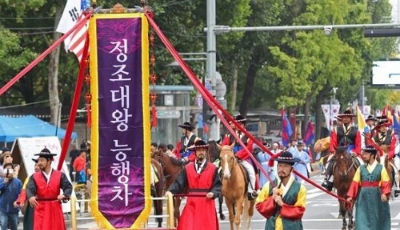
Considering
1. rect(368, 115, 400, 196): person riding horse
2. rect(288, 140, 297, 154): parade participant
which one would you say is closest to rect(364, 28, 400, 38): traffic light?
rect(288, 140, 297, 154): parade participant

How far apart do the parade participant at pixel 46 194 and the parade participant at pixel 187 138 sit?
6930 millimetres

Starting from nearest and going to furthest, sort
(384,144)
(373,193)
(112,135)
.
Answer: (112,135)
(373,193)
(384,144)

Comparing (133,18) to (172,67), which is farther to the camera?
(172,67)

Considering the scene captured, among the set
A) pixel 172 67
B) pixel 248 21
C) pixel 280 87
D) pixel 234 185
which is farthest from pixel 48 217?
pixel 280 87

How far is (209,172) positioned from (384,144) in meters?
10.9

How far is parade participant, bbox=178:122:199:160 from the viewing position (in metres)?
25.0

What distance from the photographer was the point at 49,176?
1811 cm

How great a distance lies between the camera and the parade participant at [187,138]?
986 inches

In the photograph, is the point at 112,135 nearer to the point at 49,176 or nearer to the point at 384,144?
the point at 49,176

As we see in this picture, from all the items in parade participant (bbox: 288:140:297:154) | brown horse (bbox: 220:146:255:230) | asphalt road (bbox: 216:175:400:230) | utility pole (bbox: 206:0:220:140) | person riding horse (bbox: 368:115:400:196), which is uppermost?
utility pole (bbox: 206:0:220:140)

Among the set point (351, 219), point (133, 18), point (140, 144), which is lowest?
point (351, 219)

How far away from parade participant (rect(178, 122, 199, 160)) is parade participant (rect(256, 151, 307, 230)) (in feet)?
33.4

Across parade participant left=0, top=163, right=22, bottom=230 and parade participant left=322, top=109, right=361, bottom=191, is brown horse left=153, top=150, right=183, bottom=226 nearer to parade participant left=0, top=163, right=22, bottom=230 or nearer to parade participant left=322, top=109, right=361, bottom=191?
parade participant left=322, top=109, right=361, bottom=191

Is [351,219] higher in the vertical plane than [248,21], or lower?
lower
